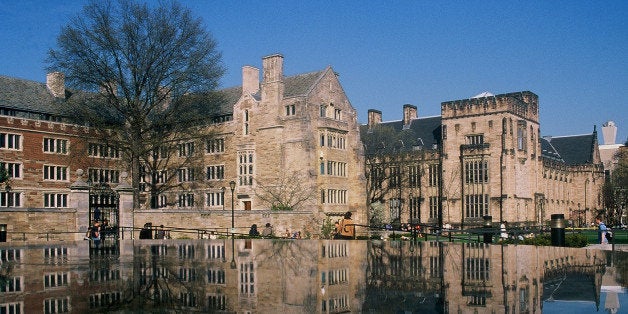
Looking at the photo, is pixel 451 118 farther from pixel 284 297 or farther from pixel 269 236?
pixel 284 297

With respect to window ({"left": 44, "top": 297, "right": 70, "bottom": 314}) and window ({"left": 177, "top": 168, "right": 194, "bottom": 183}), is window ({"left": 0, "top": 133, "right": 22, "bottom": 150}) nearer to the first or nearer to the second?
window ({"left": 177, "top": 168, "right": 194, "bottom": 183})

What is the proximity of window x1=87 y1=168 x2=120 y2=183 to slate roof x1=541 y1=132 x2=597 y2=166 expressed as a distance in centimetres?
5177

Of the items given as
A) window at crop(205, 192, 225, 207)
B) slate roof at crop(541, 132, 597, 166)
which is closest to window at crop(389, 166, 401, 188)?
window at crop(205, 192, 225, 207)

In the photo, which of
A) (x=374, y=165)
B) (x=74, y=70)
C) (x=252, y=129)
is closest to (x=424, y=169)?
(x=374, y=165)

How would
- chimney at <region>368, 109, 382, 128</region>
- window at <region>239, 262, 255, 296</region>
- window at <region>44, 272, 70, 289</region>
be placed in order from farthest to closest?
chimney at <region>368, 109, 382, 128</region>, window at <region>44, 272, 70, 289</region>, window at <region>239, 262, 255, 296</region>

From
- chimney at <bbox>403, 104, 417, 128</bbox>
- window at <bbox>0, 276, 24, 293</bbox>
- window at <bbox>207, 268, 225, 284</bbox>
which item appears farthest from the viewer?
chimney at <bbox>403, 104, 417, 128</bbox>

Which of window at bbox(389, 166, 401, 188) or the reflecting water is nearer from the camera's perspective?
the reflecting water

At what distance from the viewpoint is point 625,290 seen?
10.2 m

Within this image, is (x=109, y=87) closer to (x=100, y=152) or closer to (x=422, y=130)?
(x=100, y=152)

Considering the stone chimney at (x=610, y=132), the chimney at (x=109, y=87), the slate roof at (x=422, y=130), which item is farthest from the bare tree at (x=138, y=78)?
the stone chimney at (x=610, y=132)

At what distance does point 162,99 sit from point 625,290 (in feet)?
142

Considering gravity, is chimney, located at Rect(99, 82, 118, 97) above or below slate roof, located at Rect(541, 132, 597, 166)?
above

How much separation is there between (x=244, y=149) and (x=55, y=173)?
50.4ft

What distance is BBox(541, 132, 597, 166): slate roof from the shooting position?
85375 mm
